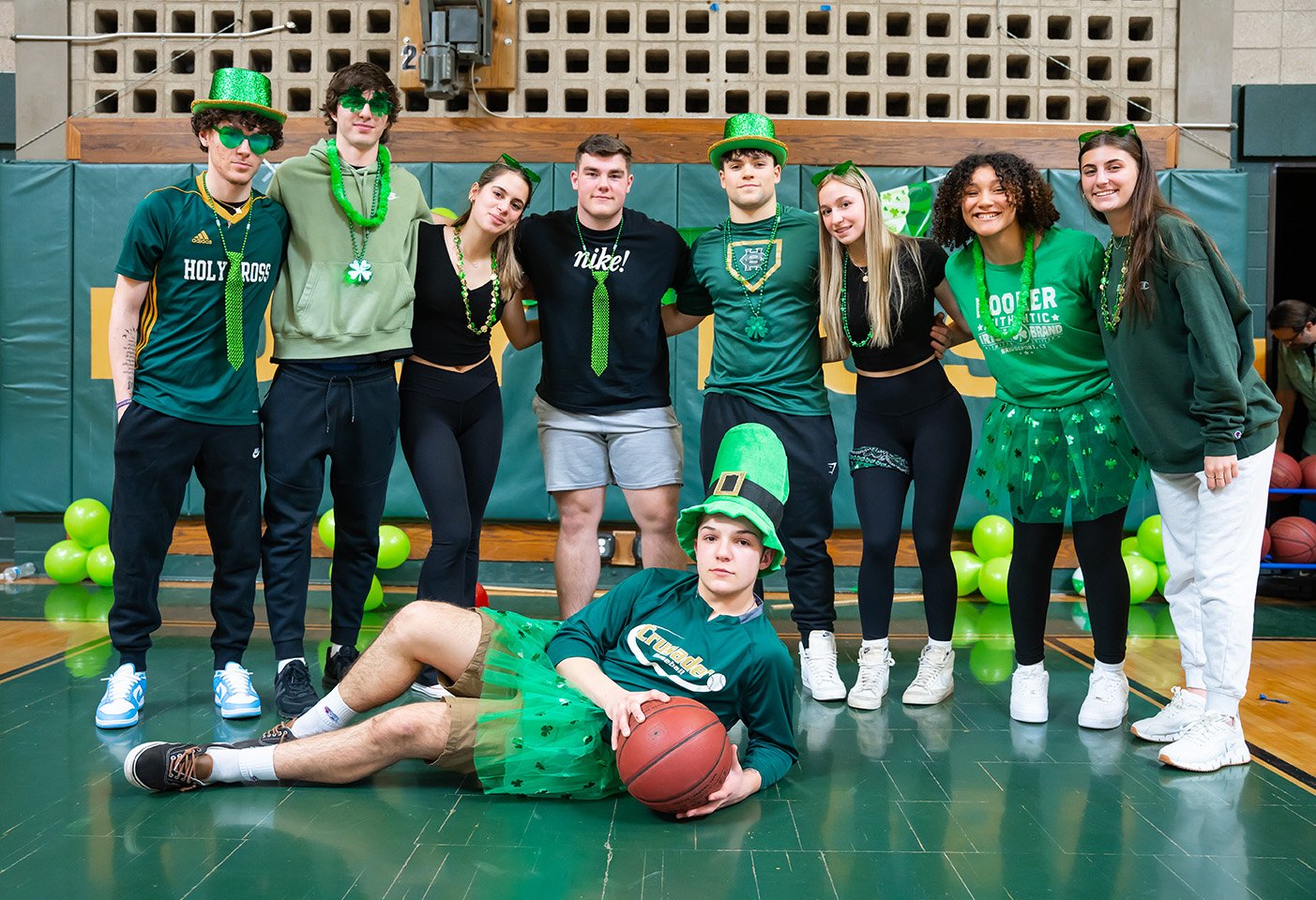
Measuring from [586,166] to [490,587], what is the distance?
3165 millimetres

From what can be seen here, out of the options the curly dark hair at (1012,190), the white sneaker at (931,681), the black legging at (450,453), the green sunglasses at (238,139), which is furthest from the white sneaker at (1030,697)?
the green sunglasses at (238,139)

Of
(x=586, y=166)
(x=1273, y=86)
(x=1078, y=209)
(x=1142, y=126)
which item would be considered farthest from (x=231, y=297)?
(x=1273, y=86)

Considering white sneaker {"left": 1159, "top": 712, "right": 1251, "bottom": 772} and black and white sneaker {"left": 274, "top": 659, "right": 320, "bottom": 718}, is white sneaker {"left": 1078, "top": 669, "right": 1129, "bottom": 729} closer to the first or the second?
white sneaker {"left": 1159, "top": 712, "right": 1251, "bottom": 772}

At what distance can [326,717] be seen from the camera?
2801mm

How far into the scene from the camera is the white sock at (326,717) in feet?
9.11

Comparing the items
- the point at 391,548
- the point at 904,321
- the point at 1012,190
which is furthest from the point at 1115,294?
the point at 391,548

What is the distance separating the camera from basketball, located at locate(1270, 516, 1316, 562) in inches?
238

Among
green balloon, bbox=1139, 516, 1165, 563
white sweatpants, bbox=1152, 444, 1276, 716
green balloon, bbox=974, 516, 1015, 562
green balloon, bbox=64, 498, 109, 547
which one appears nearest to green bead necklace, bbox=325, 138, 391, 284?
white sweatpants, bbox=1152, 444, 1276, 716

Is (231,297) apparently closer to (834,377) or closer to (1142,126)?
(834,377)

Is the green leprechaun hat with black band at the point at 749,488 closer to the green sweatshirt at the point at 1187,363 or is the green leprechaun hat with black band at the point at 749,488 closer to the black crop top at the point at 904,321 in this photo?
the black crop top at the point at 904,321

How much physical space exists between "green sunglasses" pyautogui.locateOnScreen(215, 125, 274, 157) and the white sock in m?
1.67

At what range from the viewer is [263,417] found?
3525 millimetres

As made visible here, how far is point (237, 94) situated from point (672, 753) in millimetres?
2359

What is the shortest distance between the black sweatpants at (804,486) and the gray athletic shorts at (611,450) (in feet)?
0.55
